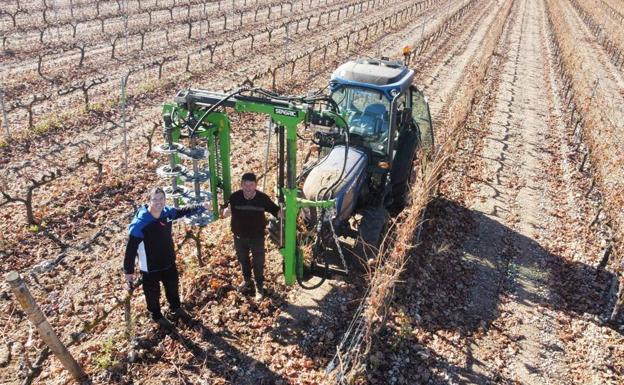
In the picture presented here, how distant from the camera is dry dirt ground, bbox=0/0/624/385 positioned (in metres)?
5.90

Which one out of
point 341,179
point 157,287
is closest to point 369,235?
point 341,179

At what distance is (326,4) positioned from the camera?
1549 inches

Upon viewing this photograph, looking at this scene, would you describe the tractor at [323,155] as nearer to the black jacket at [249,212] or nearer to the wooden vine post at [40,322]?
the black jacket at [249,212]

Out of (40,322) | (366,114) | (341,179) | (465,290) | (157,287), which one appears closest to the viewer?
(40,322)

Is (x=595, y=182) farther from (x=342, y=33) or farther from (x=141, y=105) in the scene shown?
(x=342, y=33)

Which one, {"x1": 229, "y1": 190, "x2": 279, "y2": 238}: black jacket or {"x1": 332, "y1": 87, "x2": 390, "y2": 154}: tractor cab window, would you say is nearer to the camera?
{"x1": 229, "y1": 190, "x2": 279, "y2": 238}: black jacket

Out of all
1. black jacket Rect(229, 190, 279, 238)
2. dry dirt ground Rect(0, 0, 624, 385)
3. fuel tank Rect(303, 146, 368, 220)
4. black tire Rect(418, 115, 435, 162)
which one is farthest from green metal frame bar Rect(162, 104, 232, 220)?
black tire Rect(418, 115, 435, 162)

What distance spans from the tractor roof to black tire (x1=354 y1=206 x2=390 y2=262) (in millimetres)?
1992

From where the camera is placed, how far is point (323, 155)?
28.1 feet

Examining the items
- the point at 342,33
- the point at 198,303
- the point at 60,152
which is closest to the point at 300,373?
the point at 198,303

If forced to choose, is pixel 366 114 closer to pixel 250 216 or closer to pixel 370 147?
pixel 370 147

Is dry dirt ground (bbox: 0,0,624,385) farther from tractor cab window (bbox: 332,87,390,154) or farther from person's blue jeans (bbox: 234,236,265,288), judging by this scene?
tractor cab window (bbox: 332,87,390,154)

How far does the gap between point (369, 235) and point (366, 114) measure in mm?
2122

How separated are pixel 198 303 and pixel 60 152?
22.5 ft
